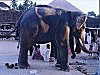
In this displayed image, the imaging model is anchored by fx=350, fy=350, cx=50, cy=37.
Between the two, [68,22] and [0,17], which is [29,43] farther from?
[0,17]

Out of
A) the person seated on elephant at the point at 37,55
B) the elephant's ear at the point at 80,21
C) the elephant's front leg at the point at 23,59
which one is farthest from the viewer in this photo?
the person seated on elephant at the point at 37,55

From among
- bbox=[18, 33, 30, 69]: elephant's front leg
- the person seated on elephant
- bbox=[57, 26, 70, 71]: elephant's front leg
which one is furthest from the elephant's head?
the person seated on elephant

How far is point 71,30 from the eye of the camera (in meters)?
12.7

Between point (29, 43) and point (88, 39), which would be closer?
point (29, 43)

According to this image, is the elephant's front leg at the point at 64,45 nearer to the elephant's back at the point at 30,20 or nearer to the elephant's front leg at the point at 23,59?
the elephant's back at the point at 30,20

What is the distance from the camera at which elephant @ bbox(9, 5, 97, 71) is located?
1243 cm

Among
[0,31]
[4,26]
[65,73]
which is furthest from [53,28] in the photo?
[4,26]

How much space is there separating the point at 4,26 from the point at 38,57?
2533 cm

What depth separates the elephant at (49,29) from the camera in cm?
1243

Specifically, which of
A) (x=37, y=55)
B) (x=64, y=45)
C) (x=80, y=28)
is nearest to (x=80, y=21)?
(x=80, y=28)

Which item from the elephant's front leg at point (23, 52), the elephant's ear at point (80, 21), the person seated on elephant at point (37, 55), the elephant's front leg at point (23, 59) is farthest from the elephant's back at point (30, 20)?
the person seated on elephant at point (37, 55)

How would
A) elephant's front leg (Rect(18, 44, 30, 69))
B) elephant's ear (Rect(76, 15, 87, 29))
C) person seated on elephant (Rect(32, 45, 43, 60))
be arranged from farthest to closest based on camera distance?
1. person seated on elephant (Rect(32, 45, 43, 60))
2. elephant's ear (Rect(76, 15, 87, 29))
3. elephant's front leg (Rect(18, 44, 30, 69))

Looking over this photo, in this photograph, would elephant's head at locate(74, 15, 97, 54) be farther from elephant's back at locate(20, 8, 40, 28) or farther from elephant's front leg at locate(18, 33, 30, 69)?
elephant's front leg at locate(18, 33, 30, 69)

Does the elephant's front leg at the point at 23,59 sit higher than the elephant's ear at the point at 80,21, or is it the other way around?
the elephant's ear at the point at 80,21
